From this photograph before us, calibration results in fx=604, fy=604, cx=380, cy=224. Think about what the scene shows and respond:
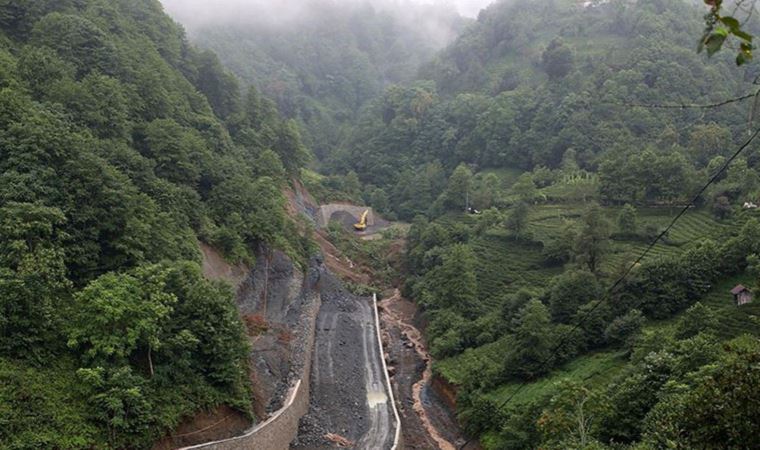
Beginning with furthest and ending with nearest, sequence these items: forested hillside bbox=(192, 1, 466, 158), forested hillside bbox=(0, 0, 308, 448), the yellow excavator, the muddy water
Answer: forested hillside bbox=(192, 1, 466, 158) < the yellow excavator < the muddy water < forested hillside bbox=(0, 0, 308, 448)

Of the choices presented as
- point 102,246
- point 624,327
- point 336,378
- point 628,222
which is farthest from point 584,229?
point 102,246

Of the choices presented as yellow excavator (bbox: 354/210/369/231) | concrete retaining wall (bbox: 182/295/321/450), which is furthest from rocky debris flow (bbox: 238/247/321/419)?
yellow excavator (bbox: 354/210/369/231)

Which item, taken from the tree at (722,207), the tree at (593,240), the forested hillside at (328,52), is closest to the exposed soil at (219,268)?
the tree at (593,240)

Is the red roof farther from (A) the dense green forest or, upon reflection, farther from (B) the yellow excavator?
(B) the yellow excavator

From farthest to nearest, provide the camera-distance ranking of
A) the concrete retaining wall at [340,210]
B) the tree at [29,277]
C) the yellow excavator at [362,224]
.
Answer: the yellow excavator at [362,224] < the concrete retaining wall at [340,210] < the tree at [29,277]

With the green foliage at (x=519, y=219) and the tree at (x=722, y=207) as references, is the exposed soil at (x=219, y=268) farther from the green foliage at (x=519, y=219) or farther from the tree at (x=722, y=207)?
the tree at (x=722, y=207)

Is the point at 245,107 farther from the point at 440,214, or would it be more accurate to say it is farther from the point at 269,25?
the point at 269,25

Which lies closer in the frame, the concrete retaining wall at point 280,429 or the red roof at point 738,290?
the concrete retaining wall at point 280,429

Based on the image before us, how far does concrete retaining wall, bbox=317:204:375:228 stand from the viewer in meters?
60.7

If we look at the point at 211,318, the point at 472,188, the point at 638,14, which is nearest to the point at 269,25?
the point at 638,14

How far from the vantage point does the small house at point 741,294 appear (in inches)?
977

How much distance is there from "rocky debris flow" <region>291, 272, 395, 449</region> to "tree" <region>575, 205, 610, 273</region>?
1298cm

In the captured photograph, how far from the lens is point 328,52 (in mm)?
131625

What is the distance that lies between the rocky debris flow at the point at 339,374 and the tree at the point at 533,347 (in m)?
6.29
